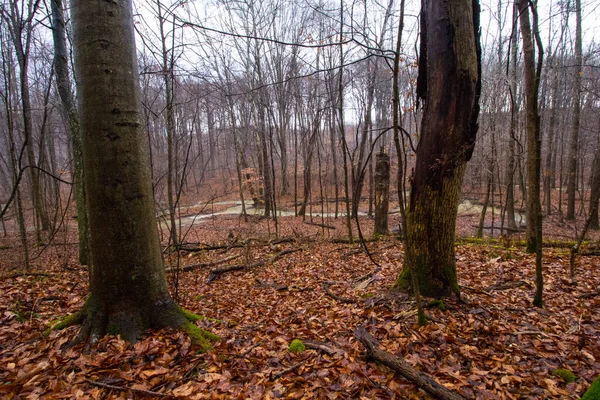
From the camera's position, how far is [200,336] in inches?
103

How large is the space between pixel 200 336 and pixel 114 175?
158 centimetres

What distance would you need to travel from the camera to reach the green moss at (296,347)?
2.62m

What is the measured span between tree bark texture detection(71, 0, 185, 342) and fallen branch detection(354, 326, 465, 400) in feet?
6.13

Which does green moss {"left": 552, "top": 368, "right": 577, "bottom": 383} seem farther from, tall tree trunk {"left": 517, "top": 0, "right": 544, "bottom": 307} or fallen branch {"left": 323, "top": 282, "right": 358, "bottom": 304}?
fallen branch {"left": 323, "top": 282, "right": 358, "bottom": 304}

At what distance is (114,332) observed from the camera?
2.35 metres

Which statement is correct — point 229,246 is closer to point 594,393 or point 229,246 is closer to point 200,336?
point 200,336

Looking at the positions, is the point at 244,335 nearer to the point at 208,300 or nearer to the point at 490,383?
the point at 208,300

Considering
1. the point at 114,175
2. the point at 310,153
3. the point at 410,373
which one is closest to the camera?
the point at 410,373

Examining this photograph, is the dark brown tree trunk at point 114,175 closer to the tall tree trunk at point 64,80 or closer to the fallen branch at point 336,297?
the fallen branch at point 336,297

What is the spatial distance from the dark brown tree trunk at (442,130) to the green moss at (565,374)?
1.20 meters

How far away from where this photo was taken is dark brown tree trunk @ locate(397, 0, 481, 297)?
3.00 metres

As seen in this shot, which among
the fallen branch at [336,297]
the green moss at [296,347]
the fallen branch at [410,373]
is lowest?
the fallen branch at [336,297]

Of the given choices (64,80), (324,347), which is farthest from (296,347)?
(64,80)

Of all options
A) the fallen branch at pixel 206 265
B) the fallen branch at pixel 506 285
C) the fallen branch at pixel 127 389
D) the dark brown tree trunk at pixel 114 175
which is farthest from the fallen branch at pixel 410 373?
the fallen branch at pixel 206 265
